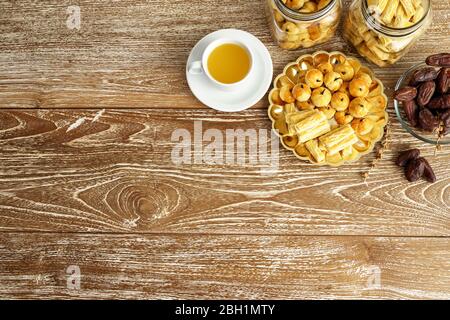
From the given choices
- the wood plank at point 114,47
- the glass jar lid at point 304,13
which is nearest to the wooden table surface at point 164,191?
the wood plank at point 114,47

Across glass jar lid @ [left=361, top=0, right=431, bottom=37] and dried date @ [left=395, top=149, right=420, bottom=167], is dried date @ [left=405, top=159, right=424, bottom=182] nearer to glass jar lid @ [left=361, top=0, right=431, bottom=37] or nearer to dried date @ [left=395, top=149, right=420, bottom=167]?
dried date @ [left=395, top=149, right=420, bottom=167]

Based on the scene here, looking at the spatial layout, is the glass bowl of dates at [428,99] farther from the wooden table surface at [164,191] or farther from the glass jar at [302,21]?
the glass jar at [302,21]

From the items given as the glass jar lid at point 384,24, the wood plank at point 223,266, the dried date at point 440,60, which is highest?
the glass jar lid at point 384,24

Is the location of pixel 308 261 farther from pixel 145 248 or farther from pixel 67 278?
pixel 67 278

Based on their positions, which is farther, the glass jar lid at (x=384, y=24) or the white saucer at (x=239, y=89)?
the white saucer at (x=239, y=89)

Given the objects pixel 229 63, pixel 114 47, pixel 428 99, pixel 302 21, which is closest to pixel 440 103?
pixel 428 99

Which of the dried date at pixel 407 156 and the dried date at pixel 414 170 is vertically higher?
the dried date at pixel 407 156
